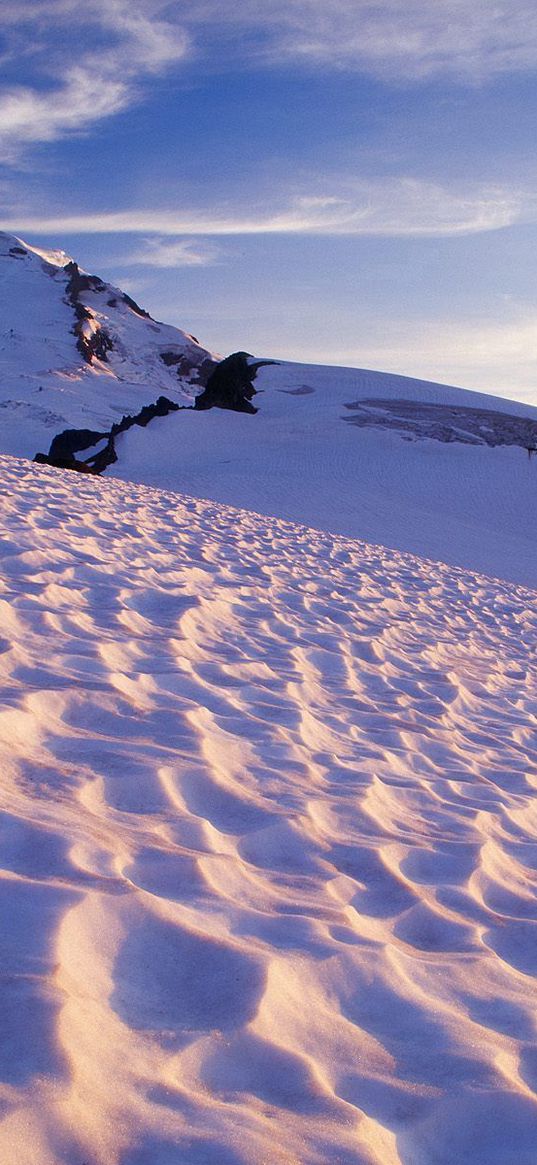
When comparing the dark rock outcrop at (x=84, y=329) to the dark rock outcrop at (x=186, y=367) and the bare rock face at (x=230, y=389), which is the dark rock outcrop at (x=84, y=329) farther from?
the bare rock face at (x=230, y=389)

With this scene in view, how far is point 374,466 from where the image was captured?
26.6m

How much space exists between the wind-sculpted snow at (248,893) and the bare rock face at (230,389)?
26283 mm

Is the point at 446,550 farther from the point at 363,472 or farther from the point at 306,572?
the point at 306,572

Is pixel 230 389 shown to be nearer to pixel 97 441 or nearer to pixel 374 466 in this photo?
pixel 97 441

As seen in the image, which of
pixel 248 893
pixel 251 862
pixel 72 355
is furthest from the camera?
pixel 72 355

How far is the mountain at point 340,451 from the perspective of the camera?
21453 millimetres

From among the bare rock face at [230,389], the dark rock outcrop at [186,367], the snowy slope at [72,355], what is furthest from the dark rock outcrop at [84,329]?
the bare rock face at [230,389]

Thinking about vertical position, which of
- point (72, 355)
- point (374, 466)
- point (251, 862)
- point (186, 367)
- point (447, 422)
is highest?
point (186, 367)

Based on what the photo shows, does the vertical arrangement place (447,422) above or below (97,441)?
above

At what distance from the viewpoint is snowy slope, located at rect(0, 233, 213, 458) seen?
1795 inches

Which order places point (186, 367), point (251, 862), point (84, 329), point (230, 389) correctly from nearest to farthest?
point (251, 862) → point (230, 389) → point (84, 329) → point (186, 367)

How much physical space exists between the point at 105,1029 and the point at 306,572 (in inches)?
291

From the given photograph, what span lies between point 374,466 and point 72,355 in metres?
49.7

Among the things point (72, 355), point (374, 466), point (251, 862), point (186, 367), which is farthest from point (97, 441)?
point (186, 367)
